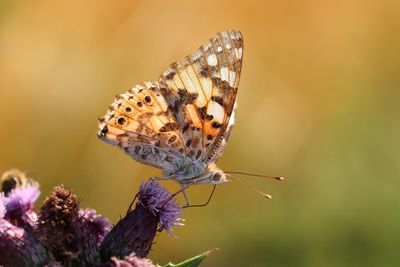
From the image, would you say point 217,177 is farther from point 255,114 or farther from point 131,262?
point 255,114

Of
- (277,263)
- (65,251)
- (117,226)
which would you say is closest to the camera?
(65,251)

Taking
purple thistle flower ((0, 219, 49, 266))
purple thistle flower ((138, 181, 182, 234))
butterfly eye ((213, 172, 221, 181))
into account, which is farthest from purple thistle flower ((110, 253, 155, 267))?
butterfly eye ((213, 172, 221, 181))

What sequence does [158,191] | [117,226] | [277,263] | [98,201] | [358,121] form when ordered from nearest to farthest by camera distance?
[117,226]
[158,191]
[277,263]
[98,201]
[358,121]

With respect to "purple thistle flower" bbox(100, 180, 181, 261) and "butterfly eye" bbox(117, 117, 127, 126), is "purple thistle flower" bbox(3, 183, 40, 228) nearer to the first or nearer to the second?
"purple thistle flower" bbox(100, 180, 181, 261)

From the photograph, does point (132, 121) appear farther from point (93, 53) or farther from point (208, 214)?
point (93, 53)

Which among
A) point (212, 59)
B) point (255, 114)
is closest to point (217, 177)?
point (212, 59)

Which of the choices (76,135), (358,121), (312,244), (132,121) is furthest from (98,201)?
(132,121)
